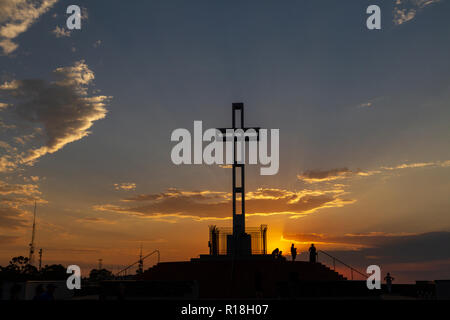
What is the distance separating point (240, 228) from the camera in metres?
30.4

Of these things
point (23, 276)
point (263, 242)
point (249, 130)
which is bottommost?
point (23, 276)

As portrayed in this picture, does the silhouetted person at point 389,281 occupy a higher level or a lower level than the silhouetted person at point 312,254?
lower

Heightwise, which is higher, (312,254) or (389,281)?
(312,254)

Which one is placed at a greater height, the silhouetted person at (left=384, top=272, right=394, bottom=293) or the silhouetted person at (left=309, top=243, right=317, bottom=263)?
the silhouetted person at (left=309, top=243, right=317, bottom=263)

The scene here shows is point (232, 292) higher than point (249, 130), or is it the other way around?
point (249, 130)
